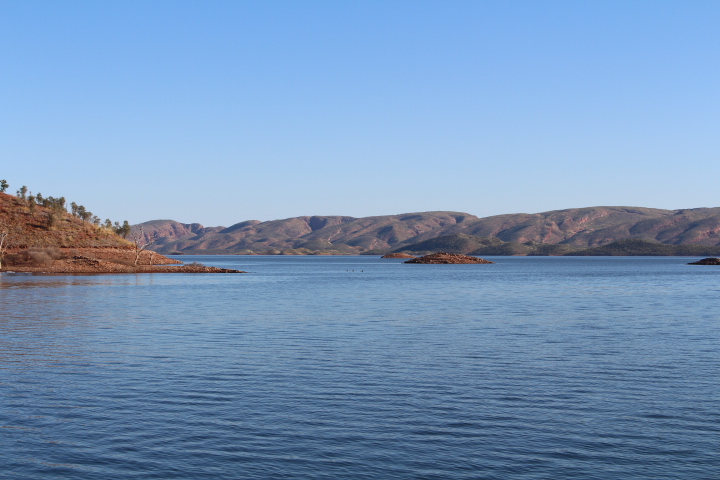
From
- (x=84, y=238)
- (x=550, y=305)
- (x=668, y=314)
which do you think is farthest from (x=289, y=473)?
(x=84, y=238)

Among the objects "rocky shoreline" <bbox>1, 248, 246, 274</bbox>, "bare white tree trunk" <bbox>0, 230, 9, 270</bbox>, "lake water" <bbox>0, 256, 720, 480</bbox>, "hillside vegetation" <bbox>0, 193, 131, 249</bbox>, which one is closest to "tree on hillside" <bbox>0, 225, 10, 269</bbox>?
"bare white tree trunk" <bbox>0, 230, 9, 270</bbox>

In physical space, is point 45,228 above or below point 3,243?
above

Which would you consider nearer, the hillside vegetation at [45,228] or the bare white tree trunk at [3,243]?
the bare white tree trunk at [3,243]

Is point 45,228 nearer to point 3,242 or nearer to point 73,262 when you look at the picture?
point 3,242

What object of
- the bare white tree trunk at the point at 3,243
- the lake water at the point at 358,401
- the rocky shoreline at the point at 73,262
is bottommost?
the lake water at the point at 358,401

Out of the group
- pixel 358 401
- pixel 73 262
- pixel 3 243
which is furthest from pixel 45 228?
pixel 358 401

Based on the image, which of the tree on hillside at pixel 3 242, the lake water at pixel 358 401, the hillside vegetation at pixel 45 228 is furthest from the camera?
the hillside vegetation at pixel 45 228

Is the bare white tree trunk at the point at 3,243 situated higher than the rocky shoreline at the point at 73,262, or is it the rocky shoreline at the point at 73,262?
the bare white tree trunk at the point at 3,243

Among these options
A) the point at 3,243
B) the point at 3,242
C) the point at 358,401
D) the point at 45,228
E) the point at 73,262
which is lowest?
the point at 358,401

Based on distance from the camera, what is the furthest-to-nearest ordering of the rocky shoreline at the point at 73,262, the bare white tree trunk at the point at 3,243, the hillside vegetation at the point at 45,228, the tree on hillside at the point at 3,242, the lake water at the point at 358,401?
the hillside vegetation at the point at 45,228 < the rocky shoreline at the point at 73,262 < the tree on hillside at the point at 3,242 < the bare white tree trunk at the point at 3,243 < the lake water at the point at 358,401

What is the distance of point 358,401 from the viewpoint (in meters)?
23.0

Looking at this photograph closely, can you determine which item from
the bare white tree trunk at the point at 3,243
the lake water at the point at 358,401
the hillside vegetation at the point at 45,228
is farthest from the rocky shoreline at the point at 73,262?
the lake water at the point at 358,401

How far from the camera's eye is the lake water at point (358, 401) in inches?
657

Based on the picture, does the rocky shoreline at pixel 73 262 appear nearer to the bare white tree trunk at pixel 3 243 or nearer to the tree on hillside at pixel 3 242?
the tree on hillside at pixel 3 242
